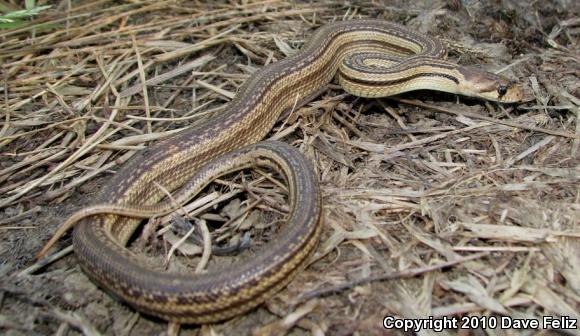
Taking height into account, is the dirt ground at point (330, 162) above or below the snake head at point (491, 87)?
below

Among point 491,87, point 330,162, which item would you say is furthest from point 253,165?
point 491,87

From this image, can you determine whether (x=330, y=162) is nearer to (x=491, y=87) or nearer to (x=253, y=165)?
(x=253, y=165)

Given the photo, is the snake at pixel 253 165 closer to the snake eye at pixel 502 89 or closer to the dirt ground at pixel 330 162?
the snake eye at pixel 502 89

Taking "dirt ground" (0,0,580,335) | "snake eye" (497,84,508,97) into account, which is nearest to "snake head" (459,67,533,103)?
"snake eye" (497,84,508,97)

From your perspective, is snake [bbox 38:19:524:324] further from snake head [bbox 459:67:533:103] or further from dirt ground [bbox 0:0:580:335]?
dirt ground [bbox 0:0:580:335]

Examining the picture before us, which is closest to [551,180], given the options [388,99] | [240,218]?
[388,99]

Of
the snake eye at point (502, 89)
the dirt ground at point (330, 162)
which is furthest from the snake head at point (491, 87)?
the dirt ground at point (330, 162)
